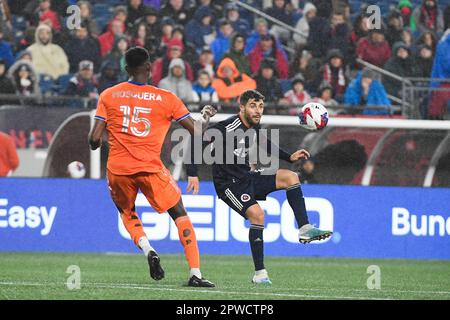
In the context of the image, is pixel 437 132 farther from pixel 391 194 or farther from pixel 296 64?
pixel 296 64

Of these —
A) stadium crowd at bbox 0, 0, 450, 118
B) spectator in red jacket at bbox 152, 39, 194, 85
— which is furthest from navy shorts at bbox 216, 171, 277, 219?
spectator in red jacket at bbox 152, 39, 194, 85

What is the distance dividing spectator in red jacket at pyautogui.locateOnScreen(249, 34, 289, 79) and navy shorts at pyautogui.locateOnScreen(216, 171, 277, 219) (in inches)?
319

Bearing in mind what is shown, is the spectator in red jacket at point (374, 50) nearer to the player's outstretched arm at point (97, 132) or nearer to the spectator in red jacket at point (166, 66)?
the spectator in red jacket at point (166, 66)

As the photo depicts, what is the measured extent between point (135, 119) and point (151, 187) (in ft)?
2.06

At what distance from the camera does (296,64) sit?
1942cm

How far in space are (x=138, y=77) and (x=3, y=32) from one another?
9.35 m

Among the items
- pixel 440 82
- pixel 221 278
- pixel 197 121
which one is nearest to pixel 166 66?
pixel 440 82

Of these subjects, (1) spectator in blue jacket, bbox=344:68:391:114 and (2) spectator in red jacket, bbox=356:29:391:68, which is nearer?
(1) spectator in blue jacket, bbox=344:68:391:114

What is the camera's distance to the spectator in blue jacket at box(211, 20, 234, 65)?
63.2ft

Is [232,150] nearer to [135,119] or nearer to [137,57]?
[135,119]

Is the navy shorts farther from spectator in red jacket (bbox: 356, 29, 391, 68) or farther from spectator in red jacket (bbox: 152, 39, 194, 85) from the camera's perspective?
spectator in red jacket (bbox: 356, 29, 391, 68)

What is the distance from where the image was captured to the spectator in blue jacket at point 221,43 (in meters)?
19.3

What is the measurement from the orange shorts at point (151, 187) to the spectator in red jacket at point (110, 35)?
894cm
